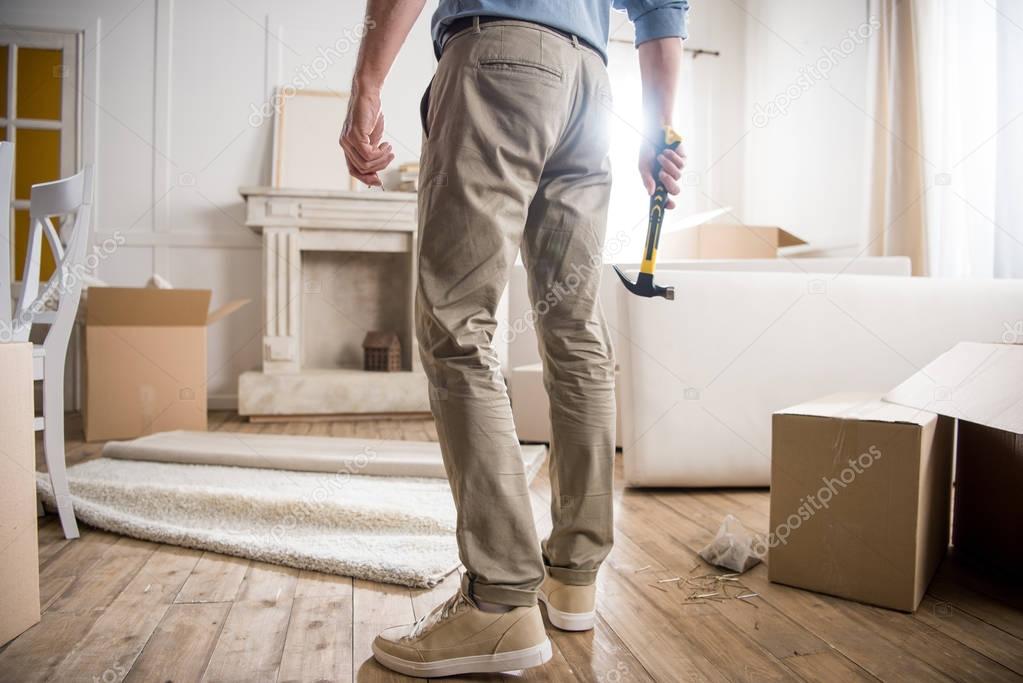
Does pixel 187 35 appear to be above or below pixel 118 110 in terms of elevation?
above

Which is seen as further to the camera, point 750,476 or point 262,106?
point 262,106

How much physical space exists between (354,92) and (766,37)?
12.6 feet

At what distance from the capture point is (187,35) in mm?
3539

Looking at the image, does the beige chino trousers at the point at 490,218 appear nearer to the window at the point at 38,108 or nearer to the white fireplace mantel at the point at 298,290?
the white fireplace mantel at the point at 298,290

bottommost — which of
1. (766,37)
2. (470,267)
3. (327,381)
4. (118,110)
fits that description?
(327,381)

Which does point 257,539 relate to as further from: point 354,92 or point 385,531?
point 354,92

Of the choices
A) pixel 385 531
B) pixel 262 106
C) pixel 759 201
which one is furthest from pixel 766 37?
pixel 385 531

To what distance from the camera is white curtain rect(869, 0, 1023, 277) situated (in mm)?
2424

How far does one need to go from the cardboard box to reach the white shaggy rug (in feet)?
2.96

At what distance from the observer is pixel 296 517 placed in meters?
1.52

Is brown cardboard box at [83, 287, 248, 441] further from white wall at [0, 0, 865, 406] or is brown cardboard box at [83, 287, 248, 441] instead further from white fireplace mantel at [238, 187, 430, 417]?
white wall at [0, 0, 865, 406]

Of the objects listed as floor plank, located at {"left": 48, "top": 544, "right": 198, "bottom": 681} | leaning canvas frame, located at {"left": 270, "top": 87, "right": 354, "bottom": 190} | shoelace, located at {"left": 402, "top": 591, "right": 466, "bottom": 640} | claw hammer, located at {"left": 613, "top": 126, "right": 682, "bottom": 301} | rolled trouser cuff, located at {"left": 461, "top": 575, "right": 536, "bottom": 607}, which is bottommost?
floor plank, located at {"left": 48, "top": 544, "right": 198, "bottom": 681}

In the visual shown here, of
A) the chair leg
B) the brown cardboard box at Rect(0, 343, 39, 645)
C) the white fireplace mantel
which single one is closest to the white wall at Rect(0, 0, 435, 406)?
the white fireplace mantel

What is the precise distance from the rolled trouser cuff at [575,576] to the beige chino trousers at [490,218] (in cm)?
15
